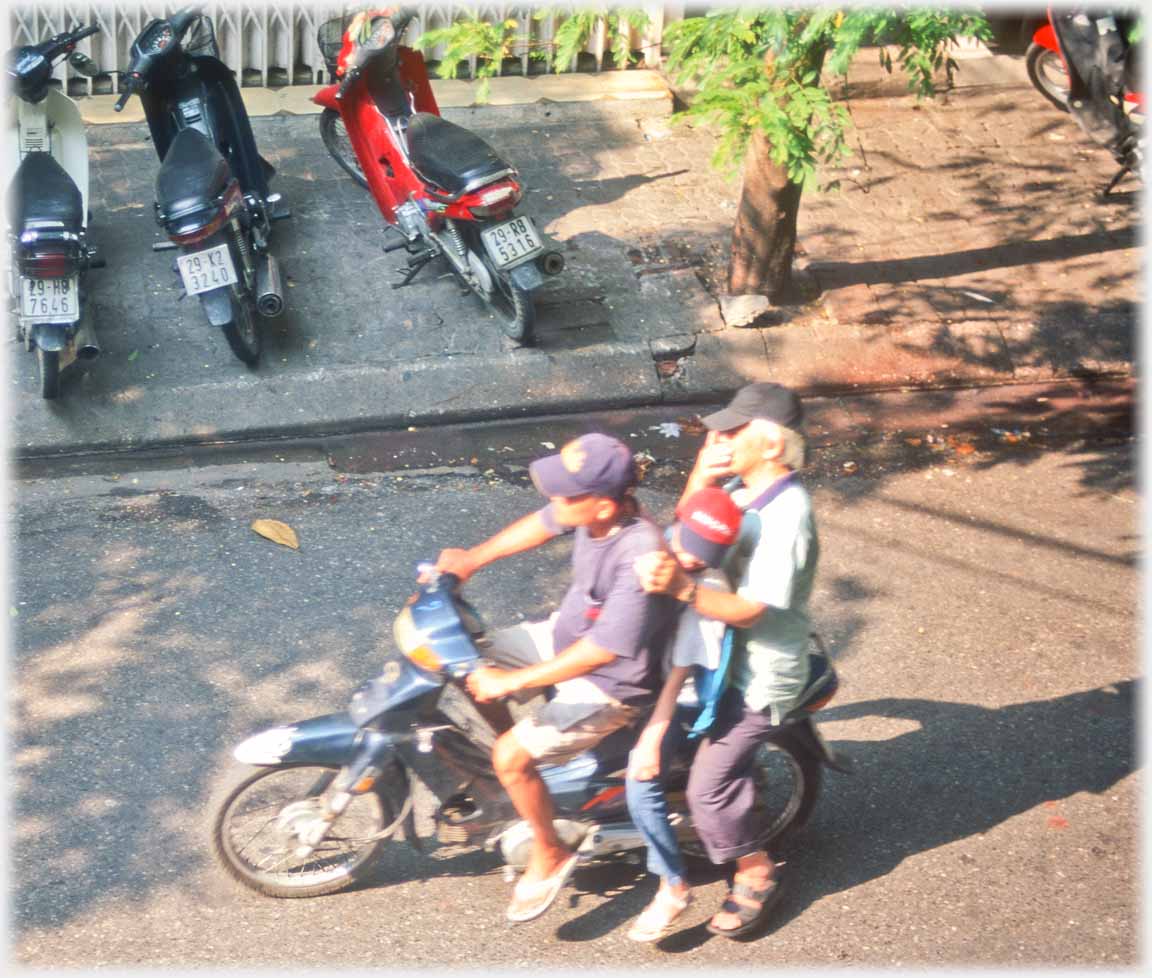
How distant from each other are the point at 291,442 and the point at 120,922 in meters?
2.99

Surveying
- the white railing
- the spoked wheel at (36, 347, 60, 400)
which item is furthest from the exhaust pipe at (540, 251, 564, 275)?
the spoked wheel at (36, 347, 60, 400)

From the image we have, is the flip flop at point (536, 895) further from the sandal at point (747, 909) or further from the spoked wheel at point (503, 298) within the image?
the spoked wheel at point (503, 298)

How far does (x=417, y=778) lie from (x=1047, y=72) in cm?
767

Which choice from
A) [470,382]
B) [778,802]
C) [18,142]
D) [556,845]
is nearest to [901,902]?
[778,802]

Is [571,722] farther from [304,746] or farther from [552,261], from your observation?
[552,261]

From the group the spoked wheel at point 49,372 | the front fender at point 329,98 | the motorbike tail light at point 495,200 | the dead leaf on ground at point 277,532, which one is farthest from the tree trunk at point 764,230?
the spoked wheel at point 49,372

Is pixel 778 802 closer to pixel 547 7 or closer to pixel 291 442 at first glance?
pixel 291 442

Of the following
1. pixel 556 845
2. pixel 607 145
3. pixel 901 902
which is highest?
pixel 607 145

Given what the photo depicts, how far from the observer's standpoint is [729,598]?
365 cm

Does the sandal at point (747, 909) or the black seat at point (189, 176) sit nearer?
the sandal at point (747, 909)

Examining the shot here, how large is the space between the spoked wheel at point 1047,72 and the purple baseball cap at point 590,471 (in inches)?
284

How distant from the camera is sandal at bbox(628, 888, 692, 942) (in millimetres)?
4230

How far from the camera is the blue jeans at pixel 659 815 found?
4.05 metres

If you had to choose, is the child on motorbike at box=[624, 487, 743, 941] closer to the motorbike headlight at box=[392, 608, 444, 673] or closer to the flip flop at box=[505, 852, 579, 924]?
the flip flop at box=[505, 852, 579, 924]
